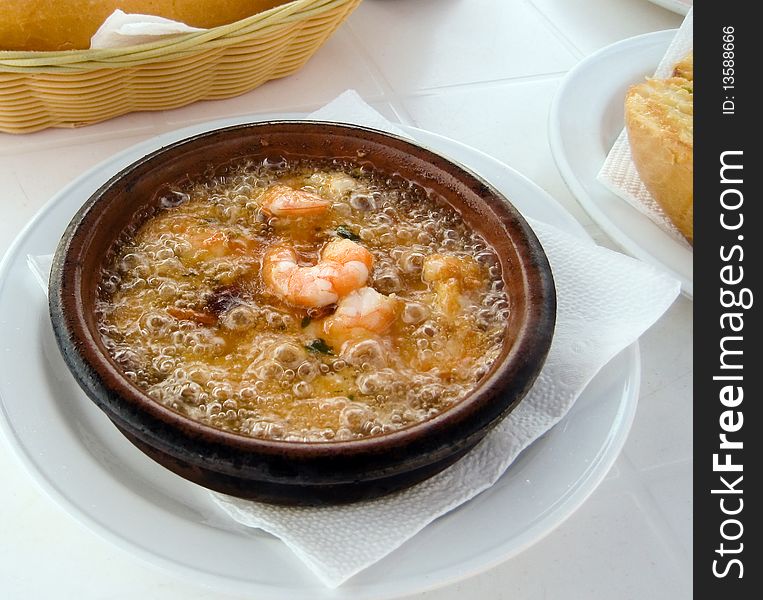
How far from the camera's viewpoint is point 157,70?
131 centimetres

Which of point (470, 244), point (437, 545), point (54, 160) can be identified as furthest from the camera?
point (54, 160)

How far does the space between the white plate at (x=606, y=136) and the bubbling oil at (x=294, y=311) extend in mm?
272

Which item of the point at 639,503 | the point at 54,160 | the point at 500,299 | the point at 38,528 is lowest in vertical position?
the point at 639,503

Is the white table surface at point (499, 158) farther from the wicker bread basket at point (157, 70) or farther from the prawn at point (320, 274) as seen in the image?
the prawn at point (320, 274)

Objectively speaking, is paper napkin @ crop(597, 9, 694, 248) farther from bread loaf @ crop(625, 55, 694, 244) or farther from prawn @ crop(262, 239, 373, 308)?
prawn @ crop(262, 239, 373, 308)

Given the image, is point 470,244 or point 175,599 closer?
point 175,599

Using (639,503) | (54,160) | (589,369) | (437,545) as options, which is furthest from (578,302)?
(54,160)

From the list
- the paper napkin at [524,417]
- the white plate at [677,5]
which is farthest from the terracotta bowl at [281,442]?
the white plate at [677,5]

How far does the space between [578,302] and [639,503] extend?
0.25 meters

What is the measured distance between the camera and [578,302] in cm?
102

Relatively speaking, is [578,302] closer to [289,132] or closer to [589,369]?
[589,369]

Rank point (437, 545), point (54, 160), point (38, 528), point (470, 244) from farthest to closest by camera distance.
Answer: point (54, 160) → point (470, 244) → point (38, 528) → point (437, 545)

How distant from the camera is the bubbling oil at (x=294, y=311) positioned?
32.3 inches

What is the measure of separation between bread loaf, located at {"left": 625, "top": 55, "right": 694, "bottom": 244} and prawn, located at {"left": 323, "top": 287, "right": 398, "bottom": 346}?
0.48 m
